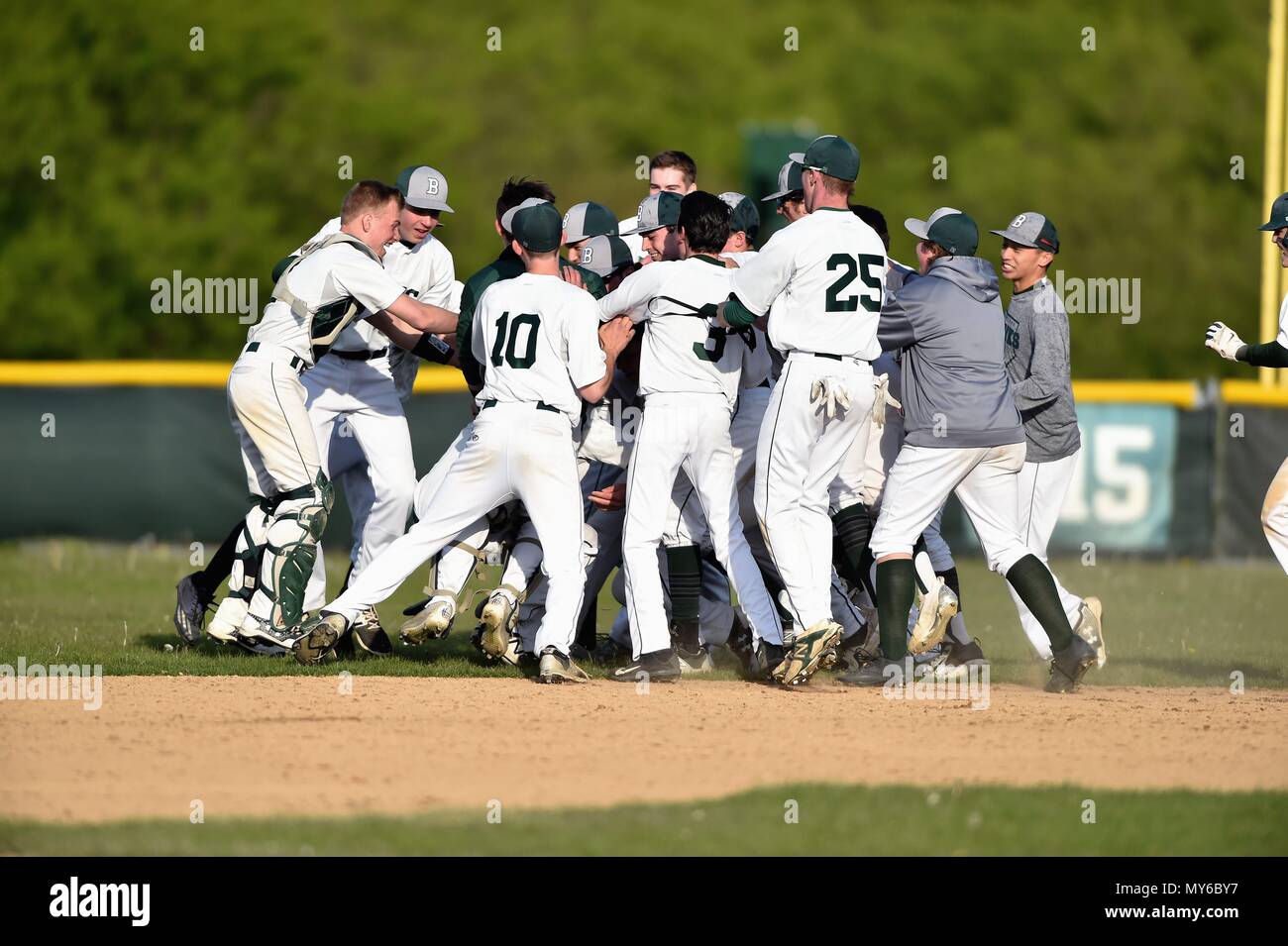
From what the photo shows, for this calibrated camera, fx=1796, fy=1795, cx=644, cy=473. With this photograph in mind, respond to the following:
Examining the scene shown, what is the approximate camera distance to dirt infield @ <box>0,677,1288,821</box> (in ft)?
22.5

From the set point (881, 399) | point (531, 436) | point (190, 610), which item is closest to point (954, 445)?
point (881, 399)

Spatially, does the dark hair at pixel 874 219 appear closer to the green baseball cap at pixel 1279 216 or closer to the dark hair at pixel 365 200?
the green baseball cap at pixel 1279 216

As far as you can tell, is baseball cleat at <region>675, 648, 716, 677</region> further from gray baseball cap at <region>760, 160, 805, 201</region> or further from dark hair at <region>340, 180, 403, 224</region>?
dark hair at <region>340, 180, 403, 224</region>

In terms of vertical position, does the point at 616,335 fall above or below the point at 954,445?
above

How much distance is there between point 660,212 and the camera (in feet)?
30.8

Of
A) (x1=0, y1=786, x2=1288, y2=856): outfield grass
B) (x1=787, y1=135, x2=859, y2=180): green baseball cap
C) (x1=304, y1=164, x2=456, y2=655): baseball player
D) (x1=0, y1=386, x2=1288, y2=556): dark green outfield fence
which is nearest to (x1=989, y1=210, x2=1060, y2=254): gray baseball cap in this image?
(x1=787, y1=135, x2=859, y2=180): green baseball cap

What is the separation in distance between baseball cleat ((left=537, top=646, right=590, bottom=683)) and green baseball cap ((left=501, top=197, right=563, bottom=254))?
2.00 m

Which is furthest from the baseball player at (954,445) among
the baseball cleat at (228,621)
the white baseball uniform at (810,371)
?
the baseball cleat at (228,621)

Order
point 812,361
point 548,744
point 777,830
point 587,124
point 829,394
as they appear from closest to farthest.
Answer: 1. point 777,830
2. point 548,744
3. point 829,394
4. point 812,361
5. point 587,124

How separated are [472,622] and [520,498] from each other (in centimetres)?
344

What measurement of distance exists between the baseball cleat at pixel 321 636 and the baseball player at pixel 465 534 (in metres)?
0.33

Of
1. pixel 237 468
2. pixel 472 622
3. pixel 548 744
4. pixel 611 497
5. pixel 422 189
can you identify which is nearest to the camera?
pixel 548 744

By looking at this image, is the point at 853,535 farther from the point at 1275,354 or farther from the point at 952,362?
the point at 1275,354
